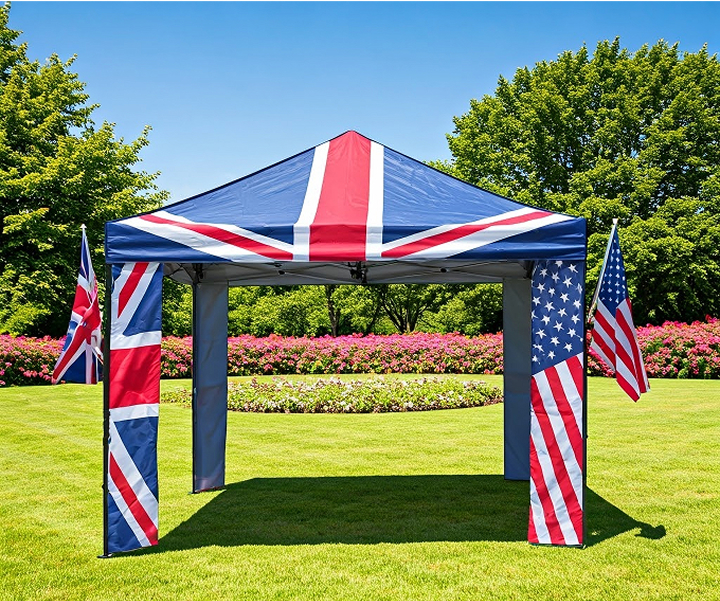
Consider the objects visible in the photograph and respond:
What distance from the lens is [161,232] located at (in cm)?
564

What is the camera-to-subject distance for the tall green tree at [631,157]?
1160 inches

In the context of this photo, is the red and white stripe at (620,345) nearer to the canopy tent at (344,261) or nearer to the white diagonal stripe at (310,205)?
the canopy tent at (344,261)

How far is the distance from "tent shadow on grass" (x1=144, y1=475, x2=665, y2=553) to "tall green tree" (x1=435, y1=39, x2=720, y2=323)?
22619mm

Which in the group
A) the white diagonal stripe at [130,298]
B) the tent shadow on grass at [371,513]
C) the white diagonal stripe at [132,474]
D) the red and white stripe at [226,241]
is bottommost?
the tent shadow on grass at [371,513]

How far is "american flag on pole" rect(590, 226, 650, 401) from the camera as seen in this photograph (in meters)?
5.91

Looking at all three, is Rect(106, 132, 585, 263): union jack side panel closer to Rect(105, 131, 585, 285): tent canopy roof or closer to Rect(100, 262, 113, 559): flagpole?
Rect(105, 131, 585, 285): tent canopy roof

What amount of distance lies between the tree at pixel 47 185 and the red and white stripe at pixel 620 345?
77.3 ft

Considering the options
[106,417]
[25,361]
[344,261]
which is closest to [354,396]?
[344,261]

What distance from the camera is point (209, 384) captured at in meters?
8.15

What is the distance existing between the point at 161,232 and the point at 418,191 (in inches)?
89.2

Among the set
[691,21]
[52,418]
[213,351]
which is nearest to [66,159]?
[52,418]

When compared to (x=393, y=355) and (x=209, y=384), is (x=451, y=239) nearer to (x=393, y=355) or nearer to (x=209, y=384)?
(x=209, y=384)

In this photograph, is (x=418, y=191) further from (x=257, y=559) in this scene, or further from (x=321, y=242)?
(x=257, y=559)

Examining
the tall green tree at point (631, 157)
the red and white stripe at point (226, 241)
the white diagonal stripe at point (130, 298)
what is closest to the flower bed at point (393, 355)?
the tall green tree at point (631, 157)
